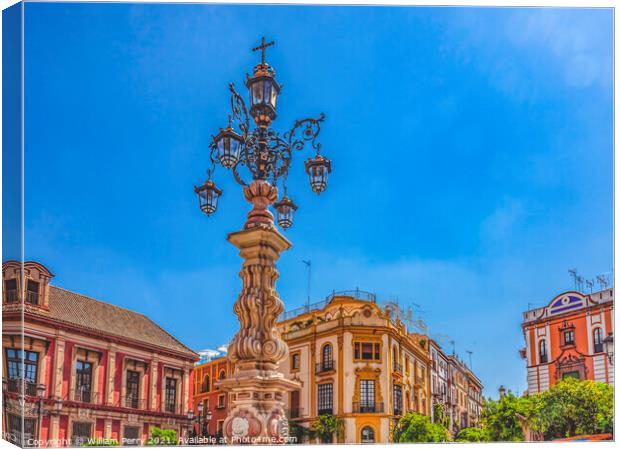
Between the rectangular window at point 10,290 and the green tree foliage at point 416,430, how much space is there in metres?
12.9

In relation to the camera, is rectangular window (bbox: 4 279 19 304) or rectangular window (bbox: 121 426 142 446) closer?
rectangular window (bbox: 4 279 19 304)

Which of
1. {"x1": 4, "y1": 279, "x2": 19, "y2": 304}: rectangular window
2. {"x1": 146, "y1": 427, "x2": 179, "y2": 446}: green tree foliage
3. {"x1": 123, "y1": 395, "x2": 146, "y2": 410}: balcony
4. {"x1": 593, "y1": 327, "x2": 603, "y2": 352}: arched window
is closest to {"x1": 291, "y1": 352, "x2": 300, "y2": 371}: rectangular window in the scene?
{"x1": 146, "y1": 427, "x2": 179, "y2": 446}: green tree foliage

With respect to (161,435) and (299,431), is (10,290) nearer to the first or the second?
(161,435)

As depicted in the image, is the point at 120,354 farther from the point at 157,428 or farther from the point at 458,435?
the point at 458,435

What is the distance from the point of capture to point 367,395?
68.8 ft

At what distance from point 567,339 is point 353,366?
6165 millimetres

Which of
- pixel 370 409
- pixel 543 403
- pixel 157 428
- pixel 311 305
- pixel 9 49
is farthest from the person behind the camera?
pixel 311 305

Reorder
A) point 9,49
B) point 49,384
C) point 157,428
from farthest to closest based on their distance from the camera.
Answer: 1. point 157,428
2. point 49,384
3. point 9,49

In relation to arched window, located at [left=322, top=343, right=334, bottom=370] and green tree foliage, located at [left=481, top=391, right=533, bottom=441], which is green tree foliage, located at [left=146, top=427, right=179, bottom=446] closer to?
arched window, located at [left=322, top=343, right=334, bottom=370]

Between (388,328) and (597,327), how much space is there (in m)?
6.22

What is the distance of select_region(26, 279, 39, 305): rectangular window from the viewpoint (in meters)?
14.6

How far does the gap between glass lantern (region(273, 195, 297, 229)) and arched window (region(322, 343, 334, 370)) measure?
13080 millimetres

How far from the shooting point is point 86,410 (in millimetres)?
16250

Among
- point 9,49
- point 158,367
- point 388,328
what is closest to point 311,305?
point 388,328
